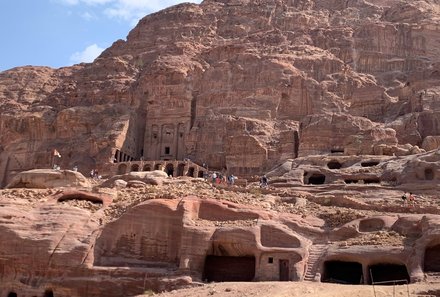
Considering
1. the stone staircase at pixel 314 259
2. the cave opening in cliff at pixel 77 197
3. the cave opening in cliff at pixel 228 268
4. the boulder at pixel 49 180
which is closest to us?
the stone staircase at pixel 314 259

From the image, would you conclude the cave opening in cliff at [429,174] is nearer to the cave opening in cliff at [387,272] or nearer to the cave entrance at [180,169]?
the cave opening in cliff at [387,272]

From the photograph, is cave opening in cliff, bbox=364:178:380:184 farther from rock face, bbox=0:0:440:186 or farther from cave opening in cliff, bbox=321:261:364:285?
cave opening in cliff, bbox=321:261:364:285

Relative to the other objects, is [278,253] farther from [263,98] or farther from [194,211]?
[263,98]

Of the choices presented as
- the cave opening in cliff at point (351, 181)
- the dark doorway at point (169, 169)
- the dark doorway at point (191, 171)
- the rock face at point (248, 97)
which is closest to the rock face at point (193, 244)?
the cave opening in cliff at point (351, 181)

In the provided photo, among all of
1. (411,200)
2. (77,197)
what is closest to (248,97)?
(411,200)

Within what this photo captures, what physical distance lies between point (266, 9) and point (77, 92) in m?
37.3

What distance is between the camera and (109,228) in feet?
110

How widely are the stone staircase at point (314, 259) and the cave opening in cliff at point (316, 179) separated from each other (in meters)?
18.3

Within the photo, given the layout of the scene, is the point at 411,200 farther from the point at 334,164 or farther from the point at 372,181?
the point at 334,164

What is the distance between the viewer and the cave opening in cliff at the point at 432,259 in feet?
93.1

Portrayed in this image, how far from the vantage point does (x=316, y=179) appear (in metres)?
50.1

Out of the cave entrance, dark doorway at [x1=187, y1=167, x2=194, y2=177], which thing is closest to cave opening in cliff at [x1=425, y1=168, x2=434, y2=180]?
dark doorway at [x1=187, y1=167, x2=194, y2=177]

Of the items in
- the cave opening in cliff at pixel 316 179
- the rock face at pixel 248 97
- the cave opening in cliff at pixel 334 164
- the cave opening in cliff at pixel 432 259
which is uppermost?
the rock face at pixel 248 97

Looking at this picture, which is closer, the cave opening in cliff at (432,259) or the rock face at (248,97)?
the cave opening in cliff at (432,259)
